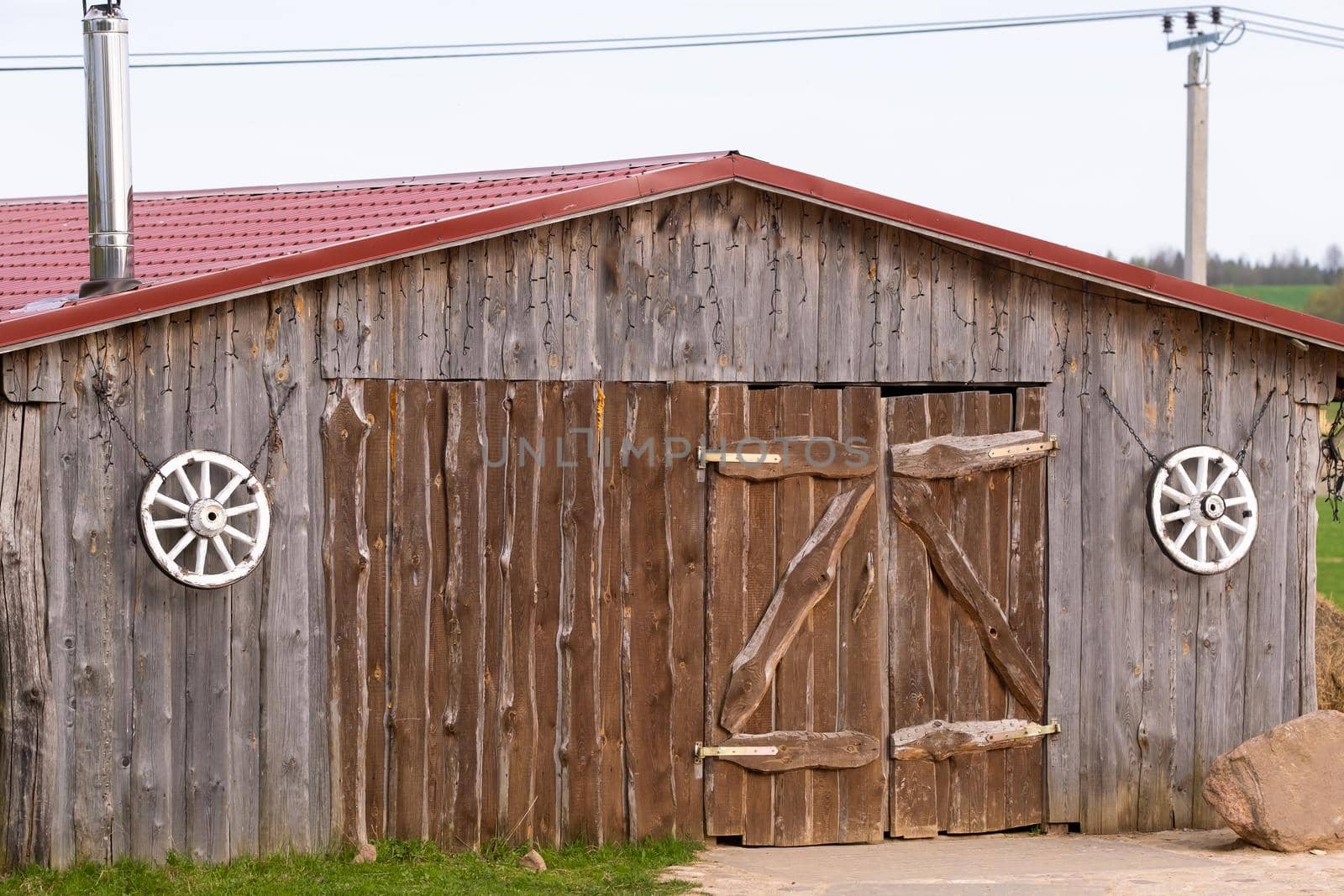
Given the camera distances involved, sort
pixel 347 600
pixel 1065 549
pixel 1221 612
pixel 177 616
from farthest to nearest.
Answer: pixel 1221 612
pixel 1065 549
pixel 347 600
pixel 177 616

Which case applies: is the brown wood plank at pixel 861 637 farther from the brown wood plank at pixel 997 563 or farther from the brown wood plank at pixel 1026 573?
the brown wood plank at pixel 1026 573

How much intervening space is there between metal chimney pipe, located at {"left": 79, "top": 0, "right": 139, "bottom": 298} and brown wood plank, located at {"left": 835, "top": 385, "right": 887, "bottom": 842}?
3609 mm

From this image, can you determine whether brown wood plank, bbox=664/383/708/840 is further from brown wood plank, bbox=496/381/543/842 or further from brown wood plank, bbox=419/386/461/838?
brown wood plank, bbox=419/386/461/838

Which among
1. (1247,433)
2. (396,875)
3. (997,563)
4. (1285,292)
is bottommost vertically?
(396,875)

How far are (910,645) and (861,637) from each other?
28cm

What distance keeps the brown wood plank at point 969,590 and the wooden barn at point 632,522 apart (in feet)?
0.07

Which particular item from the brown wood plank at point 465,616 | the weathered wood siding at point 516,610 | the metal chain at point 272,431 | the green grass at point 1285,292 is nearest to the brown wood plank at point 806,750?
the weathered wood siding at point 516,610

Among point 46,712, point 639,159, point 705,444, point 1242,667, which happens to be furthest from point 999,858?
point 46,712

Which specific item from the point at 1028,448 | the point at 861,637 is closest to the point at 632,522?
the point at 861,637

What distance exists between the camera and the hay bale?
10531 millimetres

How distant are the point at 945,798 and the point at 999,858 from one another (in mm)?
562

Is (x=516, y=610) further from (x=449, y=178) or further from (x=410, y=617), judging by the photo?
(x=449, y=178)

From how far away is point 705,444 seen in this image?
309 inches

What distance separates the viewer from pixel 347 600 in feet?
24.0
